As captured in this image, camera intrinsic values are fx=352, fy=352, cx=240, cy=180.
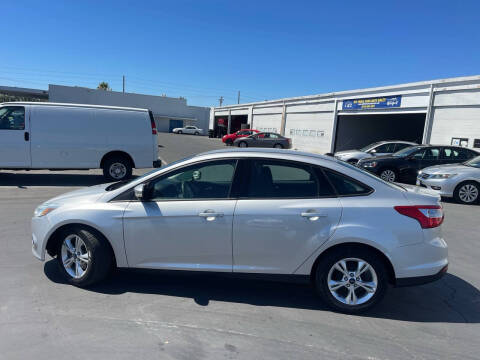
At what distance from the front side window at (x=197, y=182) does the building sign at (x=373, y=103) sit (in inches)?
744

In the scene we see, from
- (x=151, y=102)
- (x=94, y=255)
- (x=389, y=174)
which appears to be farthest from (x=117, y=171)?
(x=151, y=102)

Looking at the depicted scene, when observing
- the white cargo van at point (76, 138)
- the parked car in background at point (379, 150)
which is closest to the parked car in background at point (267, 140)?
the parked car in background at point (379, 150)

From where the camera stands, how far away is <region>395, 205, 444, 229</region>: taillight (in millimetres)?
3373

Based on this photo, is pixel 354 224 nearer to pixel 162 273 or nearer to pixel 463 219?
pixel 162 273

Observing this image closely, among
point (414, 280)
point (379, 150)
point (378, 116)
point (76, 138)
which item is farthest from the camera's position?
point (378, 116)

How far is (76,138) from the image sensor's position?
9773 mm

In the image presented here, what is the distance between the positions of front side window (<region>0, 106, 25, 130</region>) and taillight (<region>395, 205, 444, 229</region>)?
9.60 meters

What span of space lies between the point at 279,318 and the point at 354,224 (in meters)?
1.15

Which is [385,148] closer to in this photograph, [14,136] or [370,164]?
[370,164]

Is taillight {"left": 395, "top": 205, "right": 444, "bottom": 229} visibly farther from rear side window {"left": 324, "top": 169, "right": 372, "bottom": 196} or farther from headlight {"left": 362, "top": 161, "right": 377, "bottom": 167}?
headlight {"left": 362, "top": 161, "right": 377, "bottom": 167}

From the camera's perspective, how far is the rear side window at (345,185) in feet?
11.6

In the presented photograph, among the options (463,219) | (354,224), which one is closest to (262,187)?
(354,224)

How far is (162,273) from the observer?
3678 millimetres

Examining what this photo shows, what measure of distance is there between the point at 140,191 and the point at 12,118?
306 inches
